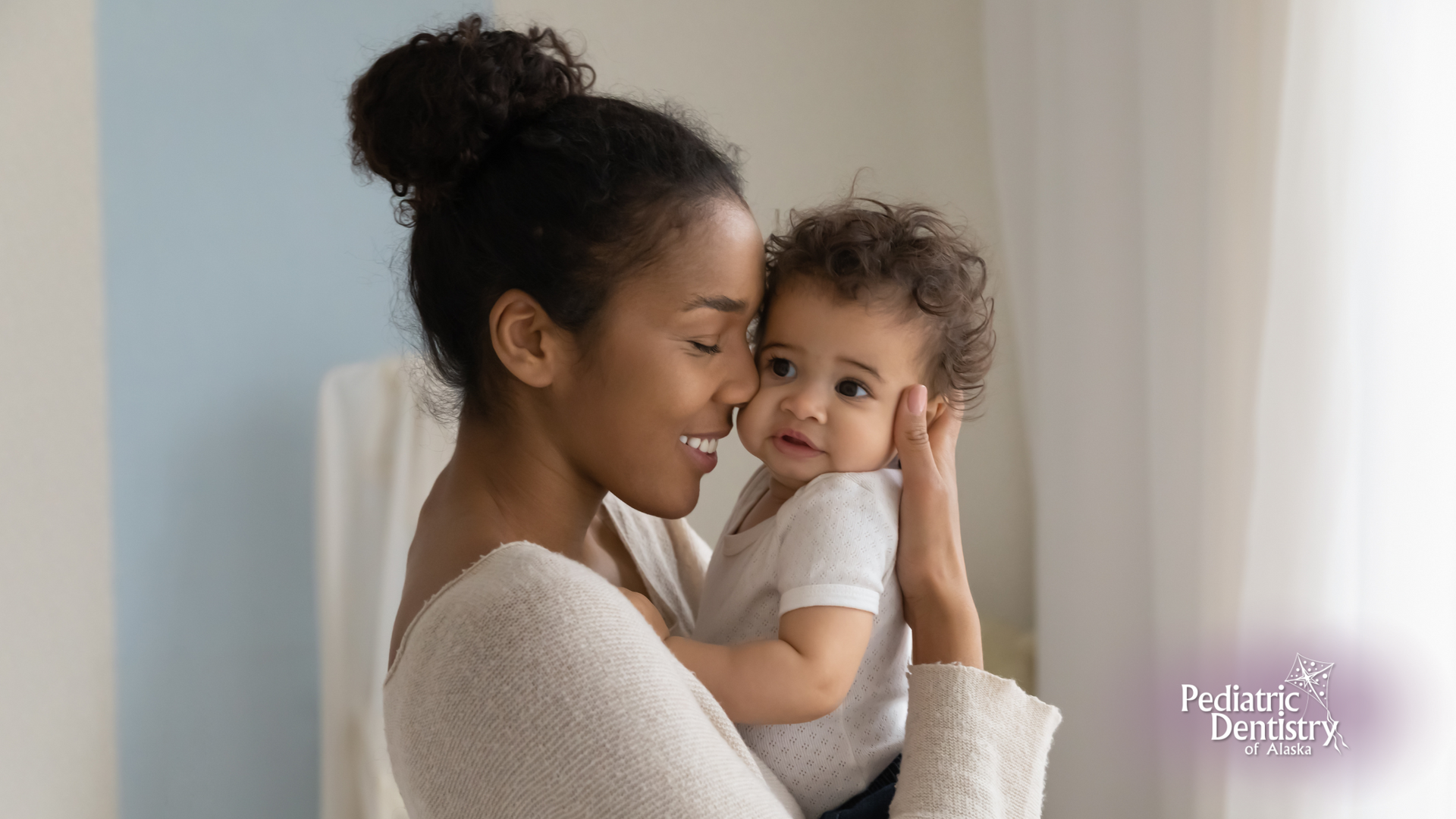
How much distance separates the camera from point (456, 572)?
0.93 metres

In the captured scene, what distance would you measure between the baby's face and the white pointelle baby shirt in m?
0.04

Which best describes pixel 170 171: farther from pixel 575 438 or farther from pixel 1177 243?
pixel 1177 243

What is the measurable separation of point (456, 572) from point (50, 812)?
1689 millimetres

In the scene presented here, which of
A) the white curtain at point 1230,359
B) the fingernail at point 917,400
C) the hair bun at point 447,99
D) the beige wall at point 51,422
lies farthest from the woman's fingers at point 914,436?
the beige wall at point 51,422

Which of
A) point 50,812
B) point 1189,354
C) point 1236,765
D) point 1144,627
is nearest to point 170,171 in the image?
point 50,812

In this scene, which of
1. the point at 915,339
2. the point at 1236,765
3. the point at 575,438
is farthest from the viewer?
the point at 1236,765

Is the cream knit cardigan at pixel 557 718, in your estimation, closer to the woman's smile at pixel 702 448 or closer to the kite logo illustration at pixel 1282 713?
the woman's smile at pixel 702 448

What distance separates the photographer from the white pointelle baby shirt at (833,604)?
105 cm

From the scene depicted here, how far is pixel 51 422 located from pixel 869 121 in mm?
2092

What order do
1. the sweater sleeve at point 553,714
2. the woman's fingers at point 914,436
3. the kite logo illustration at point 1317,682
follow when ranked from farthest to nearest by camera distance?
1. the kite logo illustration at point 1317,682
2. the woman's fingers at point 914,436
3. the sweater sleeve at point 553,714

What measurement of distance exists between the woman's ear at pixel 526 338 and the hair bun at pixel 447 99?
0.44ft

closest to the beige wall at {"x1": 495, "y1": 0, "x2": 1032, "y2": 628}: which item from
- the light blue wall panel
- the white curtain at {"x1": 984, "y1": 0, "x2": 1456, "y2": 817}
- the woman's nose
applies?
the white curtain at {"x1": 984, "y1": 0, "x2": 1456, "y2": 817}

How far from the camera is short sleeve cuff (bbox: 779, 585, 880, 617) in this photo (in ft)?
3.37

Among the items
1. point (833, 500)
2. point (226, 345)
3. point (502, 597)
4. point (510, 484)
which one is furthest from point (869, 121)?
point (502, 597)
